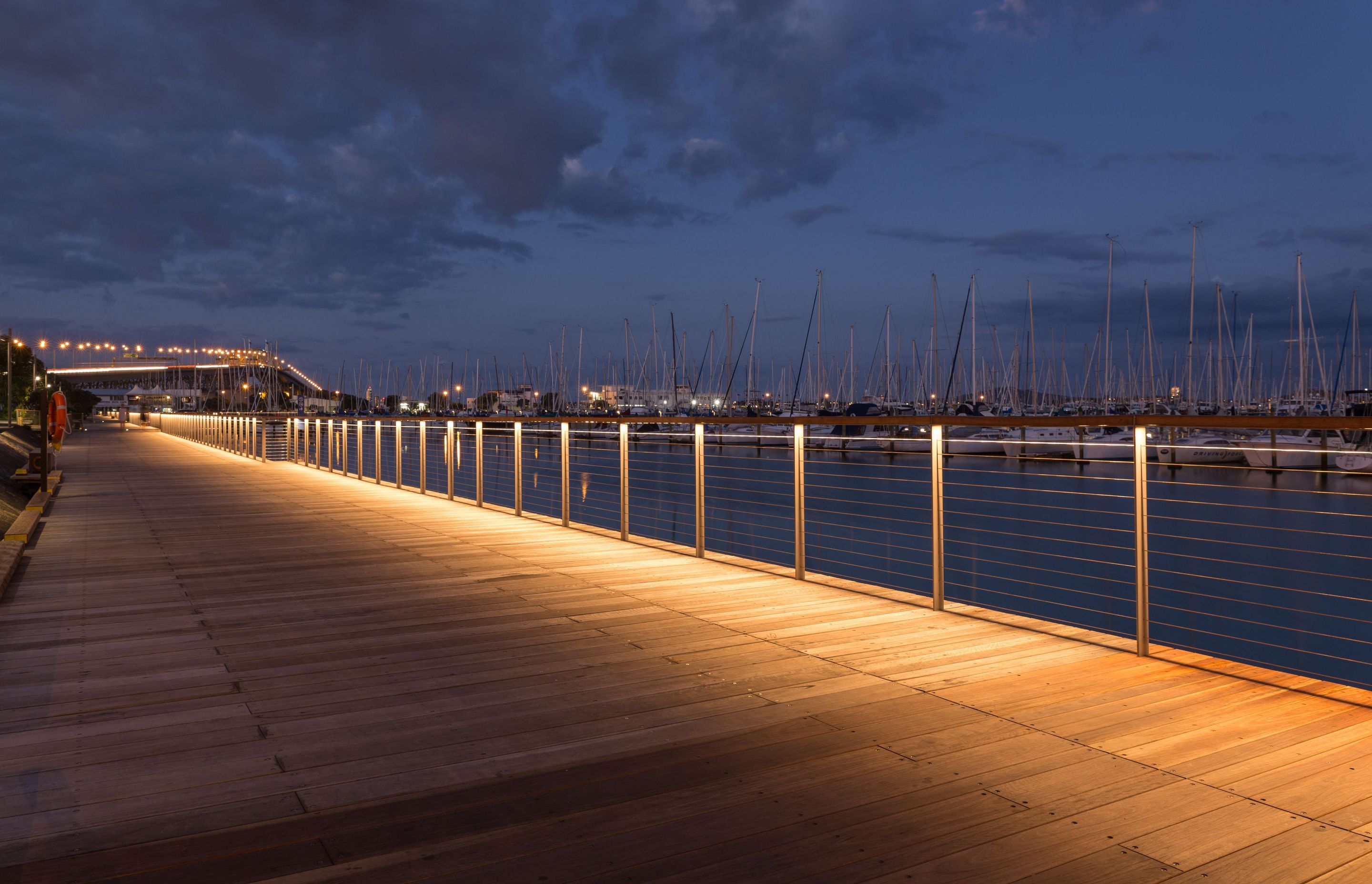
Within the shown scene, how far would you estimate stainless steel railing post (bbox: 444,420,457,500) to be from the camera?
302 inches

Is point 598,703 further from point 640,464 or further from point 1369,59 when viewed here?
point 1369,59

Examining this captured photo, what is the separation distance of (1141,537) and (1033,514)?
550 inches

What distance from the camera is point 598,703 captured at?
7.77ft

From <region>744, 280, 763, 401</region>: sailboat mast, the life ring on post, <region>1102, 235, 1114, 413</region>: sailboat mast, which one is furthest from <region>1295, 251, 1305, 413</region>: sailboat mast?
the life ring on post

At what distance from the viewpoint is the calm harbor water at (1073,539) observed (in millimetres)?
5145

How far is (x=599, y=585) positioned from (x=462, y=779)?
7.20 feet

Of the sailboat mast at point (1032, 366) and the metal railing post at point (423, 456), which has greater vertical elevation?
the sailboat mast at point (1032, 366)

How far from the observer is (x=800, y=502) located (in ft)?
14.3

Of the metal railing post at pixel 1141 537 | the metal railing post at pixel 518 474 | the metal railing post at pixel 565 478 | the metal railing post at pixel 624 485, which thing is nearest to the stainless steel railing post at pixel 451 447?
the metal railing post at pixel 518 474

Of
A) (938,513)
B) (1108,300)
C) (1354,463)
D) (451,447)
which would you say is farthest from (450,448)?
(1354,463)

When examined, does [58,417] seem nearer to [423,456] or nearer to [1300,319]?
[423,456]

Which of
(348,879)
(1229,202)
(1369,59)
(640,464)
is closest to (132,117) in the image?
(640,464)

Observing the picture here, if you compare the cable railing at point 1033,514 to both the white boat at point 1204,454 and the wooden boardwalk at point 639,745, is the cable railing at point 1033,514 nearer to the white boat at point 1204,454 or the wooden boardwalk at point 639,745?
the white boat at point 1204,454

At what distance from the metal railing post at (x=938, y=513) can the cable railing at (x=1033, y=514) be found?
14 millimetres
